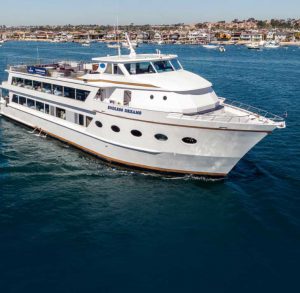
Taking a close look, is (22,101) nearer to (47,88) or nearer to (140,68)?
(47,88)

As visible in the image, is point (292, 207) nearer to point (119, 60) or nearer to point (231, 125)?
point (231, 125)

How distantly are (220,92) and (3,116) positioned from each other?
→ 26632mm

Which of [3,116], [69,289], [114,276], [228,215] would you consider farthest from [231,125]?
[3,116]

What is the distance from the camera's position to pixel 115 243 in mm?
14797

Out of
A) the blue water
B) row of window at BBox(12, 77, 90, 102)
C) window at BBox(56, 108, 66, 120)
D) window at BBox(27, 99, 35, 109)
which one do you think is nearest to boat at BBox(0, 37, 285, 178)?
row of window at BBox(12, 77, 90, 102)

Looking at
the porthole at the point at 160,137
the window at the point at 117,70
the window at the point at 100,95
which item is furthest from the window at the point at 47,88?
the porthole at the point at 160,137

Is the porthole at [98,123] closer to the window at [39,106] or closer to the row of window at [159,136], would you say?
the row of window at [159,136]

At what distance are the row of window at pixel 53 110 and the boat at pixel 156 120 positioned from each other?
75 mm

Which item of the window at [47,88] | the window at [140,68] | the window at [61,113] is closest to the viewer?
the window at [140,68]

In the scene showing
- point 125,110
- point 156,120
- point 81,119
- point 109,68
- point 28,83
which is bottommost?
point 81,119

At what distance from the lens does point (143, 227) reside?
15.8 meters

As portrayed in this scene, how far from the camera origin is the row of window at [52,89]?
923 inches

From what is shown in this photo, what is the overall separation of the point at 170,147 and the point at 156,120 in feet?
5.60

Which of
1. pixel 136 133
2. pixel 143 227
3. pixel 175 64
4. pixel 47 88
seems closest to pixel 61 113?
pixel 47 88
